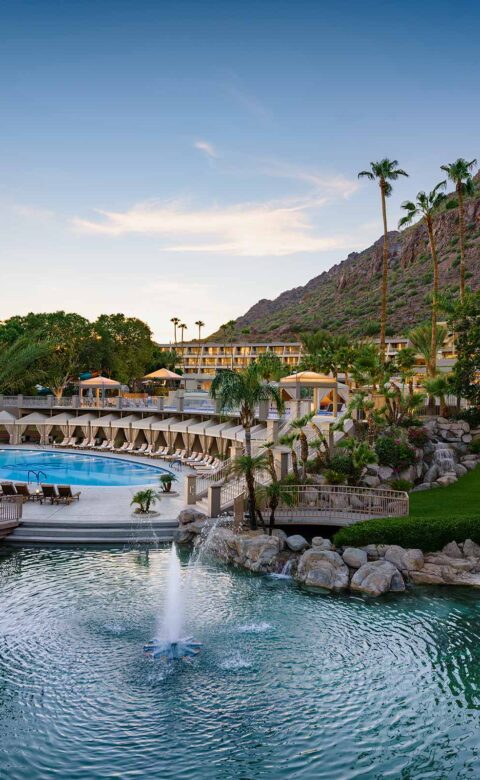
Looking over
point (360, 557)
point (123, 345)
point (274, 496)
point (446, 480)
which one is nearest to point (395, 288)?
point (123, 345)

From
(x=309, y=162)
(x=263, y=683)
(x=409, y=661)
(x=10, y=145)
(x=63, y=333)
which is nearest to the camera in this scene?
(x=263, y=683)

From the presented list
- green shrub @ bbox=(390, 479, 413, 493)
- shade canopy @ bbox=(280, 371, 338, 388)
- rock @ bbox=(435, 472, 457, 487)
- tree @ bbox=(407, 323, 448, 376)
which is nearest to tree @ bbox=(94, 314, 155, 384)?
shade canopy @ bbox=(280, 371, 338, 388)

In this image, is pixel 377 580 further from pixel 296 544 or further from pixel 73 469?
pixel 73 469

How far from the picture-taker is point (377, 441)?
25.4 m

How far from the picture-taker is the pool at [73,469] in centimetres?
3084

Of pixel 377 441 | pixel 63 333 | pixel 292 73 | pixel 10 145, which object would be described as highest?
pixel 292 73

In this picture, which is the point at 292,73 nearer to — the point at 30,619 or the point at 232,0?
the point at 232,0

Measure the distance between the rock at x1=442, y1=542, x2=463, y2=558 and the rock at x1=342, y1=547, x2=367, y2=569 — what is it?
8.69 feet

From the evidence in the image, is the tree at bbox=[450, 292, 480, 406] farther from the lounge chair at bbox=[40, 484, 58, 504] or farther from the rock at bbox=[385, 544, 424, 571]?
the lounge chair at bbox=[40, 484, 58, 504]

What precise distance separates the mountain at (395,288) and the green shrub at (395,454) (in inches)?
2696

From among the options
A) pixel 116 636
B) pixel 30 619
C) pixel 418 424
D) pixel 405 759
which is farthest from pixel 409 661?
pixel 418 424

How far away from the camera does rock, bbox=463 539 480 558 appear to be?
17.4 meters

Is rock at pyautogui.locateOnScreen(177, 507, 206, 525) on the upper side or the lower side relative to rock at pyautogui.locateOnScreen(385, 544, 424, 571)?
upper

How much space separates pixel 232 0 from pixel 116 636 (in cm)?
2608
